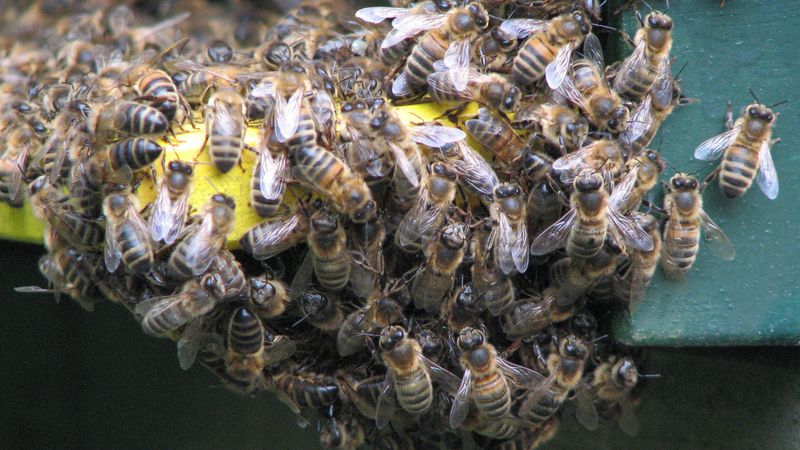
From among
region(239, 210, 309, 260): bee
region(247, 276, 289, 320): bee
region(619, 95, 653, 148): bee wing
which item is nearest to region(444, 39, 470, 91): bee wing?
region(619, 95, 653, 148): bee wing

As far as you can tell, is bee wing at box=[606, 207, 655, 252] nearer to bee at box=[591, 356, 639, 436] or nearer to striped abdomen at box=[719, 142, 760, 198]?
striped abdomen at box=[719, 142, 760, 198]

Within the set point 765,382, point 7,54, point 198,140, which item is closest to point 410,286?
point 198,140

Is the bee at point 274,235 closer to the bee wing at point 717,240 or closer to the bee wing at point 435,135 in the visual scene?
the bee wing at point 435,135

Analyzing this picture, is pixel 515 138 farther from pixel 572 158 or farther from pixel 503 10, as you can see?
pixel 503 10

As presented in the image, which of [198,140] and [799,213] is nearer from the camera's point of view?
[198,140]

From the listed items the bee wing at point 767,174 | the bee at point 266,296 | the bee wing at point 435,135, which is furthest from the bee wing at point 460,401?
the bee wing at point 767,174

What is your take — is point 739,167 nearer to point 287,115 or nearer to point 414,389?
point 414,389

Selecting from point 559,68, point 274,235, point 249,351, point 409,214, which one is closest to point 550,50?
point 559,68
